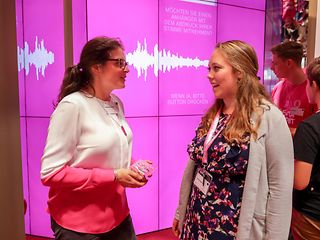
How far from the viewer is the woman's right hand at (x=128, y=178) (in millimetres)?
1639

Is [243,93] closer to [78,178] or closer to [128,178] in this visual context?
[128,178]

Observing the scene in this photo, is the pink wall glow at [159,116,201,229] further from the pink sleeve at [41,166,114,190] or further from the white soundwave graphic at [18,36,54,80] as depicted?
the pink sleeve at [41,166,114,190]

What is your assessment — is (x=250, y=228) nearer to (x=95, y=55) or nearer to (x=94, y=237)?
(x=94, y=237)

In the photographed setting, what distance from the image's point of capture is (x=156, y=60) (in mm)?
3629

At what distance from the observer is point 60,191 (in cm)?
Result: 168

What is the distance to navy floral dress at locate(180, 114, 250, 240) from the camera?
62.5 inches

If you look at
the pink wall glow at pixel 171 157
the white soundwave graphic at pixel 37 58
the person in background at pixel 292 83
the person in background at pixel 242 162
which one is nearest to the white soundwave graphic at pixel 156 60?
the pink wall glow at pixel 171 157

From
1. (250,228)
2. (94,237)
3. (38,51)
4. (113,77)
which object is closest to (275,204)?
(250,228)

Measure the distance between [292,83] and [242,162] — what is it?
1975 mm

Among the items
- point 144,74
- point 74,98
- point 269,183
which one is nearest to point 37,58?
point 144,74

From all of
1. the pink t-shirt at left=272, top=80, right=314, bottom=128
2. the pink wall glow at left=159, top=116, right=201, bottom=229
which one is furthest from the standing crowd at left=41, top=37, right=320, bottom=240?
the pink wall glow at left=159, top=116, right=201, bottom=229

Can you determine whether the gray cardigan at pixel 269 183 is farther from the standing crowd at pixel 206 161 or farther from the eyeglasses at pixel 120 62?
the eyeglasses at pixel 120 62

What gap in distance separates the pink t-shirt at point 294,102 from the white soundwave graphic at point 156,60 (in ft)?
3.32

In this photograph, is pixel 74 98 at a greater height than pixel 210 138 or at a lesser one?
greater
